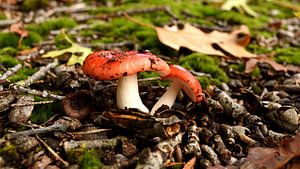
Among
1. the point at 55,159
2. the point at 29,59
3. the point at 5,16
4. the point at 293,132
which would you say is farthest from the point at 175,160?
the point at 5,16

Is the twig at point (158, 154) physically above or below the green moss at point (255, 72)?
above

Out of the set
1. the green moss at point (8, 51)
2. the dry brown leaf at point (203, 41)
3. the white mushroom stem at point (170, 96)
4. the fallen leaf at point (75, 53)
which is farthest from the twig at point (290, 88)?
the green moss at point (8, 51)

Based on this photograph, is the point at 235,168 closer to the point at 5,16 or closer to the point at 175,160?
the point at 175,160

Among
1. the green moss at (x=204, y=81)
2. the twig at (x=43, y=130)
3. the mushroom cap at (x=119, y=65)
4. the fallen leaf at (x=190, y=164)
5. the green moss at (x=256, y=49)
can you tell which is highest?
the mushroom cap at (x=119, y=65)

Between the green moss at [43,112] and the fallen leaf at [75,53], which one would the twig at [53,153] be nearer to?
the green moss at [43,112]

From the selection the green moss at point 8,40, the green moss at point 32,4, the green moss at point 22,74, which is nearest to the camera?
the green moss at point 22,74

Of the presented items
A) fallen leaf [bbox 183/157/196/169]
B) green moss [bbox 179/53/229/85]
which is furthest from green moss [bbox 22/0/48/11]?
fallen leaf [bbox 183/157/196/169]
